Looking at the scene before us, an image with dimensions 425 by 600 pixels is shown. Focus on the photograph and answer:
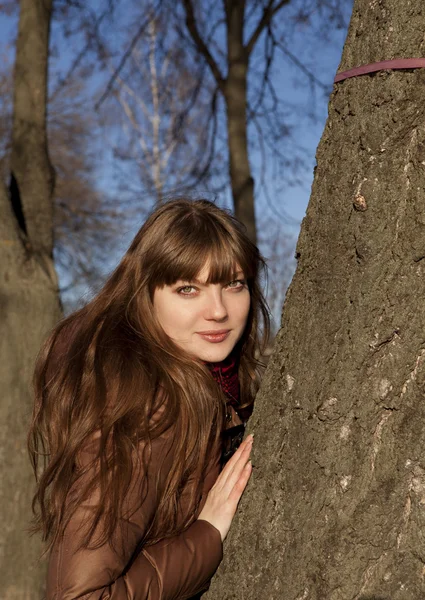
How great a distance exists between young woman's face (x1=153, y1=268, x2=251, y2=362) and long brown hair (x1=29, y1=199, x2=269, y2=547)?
23 millimetres

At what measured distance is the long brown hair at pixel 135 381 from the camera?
1.69 metres

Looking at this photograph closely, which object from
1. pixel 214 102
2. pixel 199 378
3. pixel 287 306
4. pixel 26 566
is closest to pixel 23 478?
pixel 26 566

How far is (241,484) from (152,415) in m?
0.27

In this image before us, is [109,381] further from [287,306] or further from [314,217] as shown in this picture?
[314,217]

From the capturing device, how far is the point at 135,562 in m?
1.68

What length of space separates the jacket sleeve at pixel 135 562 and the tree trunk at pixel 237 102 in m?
5.20

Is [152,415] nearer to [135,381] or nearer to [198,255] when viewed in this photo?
[135,381]

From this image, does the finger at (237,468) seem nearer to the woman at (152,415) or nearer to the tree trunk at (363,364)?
the woman at (152,415)

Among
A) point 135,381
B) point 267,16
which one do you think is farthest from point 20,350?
point 267,16

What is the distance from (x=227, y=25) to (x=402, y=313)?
6.17 m

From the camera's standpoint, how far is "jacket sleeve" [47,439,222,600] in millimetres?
1569

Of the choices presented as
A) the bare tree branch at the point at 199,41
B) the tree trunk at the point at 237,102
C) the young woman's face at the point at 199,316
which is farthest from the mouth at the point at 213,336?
the bare tree branch at the point at 199,41

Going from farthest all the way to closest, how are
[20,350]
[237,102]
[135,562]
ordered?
[237,102], [20,350], [135,562]

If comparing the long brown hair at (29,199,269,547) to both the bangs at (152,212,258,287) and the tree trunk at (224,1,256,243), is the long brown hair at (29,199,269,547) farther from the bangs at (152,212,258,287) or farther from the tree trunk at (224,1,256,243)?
the tree trunk at (224,1,256,243)
